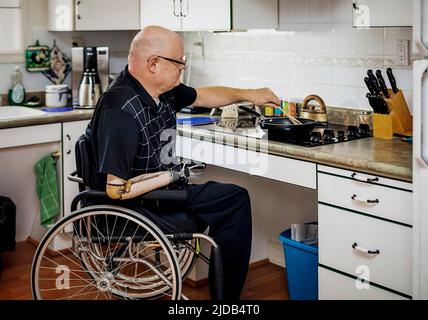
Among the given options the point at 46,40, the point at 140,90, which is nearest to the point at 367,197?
the point at 140,90

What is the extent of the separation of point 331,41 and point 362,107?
38 centimetres

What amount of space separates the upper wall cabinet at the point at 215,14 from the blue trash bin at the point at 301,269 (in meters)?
1.12

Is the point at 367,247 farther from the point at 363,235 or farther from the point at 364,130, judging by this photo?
the point at 364,130

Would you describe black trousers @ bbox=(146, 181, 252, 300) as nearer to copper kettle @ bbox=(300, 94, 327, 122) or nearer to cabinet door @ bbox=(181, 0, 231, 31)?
copper kettle @ bbox=(300, 94, 327, 122)

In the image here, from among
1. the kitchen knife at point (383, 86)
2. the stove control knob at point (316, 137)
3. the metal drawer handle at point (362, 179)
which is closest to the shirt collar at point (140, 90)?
the stove control knob at point (316, 137)

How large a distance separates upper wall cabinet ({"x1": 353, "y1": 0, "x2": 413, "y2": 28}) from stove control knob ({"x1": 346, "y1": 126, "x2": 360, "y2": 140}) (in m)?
0.49

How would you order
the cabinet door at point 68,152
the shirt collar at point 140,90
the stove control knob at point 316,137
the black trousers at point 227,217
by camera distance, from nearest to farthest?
1. the shirt collar at point 140,90
2. the black trousers at point 227,217
3. the stove control knob at point 316,137
4. the cabinet door at point 68,152

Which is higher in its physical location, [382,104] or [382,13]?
[382,13]

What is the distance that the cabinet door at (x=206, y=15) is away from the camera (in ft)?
11.7

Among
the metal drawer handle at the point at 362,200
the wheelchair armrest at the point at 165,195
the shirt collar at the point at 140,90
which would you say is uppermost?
the shirt collar at the point at 140,90

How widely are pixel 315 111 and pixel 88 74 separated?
157 centimetres

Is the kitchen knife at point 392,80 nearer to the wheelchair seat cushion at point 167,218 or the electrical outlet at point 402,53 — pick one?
the electrical outlet at point 402,53

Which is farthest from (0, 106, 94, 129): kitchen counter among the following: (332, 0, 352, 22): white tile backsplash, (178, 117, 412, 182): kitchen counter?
(332, 0, 352, 22): white tile backsplash

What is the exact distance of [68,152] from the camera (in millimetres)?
4137
